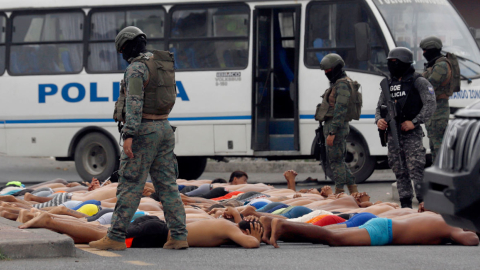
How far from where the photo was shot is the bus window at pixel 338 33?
1166cm

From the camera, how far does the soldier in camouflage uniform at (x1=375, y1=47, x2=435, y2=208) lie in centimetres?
769

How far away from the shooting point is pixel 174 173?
5.60 meters

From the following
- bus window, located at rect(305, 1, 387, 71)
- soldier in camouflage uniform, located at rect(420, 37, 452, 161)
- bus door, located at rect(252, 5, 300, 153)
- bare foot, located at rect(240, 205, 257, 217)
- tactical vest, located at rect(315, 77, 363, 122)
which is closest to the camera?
bare foot, located at rect(240, 205, 257, 217)

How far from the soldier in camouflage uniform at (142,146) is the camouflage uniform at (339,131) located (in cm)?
376

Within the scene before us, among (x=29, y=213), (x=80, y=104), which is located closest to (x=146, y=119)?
(x=29, y=213)

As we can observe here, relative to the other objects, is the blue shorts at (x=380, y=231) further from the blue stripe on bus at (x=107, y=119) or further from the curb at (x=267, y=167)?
the curb at (x=267, y=167)

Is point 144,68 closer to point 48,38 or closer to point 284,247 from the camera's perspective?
point 284,247

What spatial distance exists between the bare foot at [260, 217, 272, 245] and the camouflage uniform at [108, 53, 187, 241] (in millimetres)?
588

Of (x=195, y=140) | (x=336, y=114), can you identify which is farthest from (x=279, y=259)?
(x=195, y=140)

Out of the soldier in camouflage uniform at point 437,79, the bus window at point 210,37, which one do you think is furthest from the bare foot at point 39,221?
the bus window at point 210,37

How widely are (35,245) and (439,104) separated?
5.84 m

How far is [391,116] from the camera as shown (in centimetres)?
780

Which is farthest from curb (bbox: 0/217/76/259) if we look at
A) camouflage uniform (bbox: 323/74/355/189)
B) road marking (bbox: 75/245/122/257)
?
camouflage uniform (bbox: 323/74/355/189)

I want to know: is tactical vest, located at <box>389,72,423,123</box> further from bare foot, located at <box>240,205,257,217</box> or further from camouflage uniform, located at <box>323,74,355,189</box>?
bare foot, located at <box>240,205,257,217</box>
